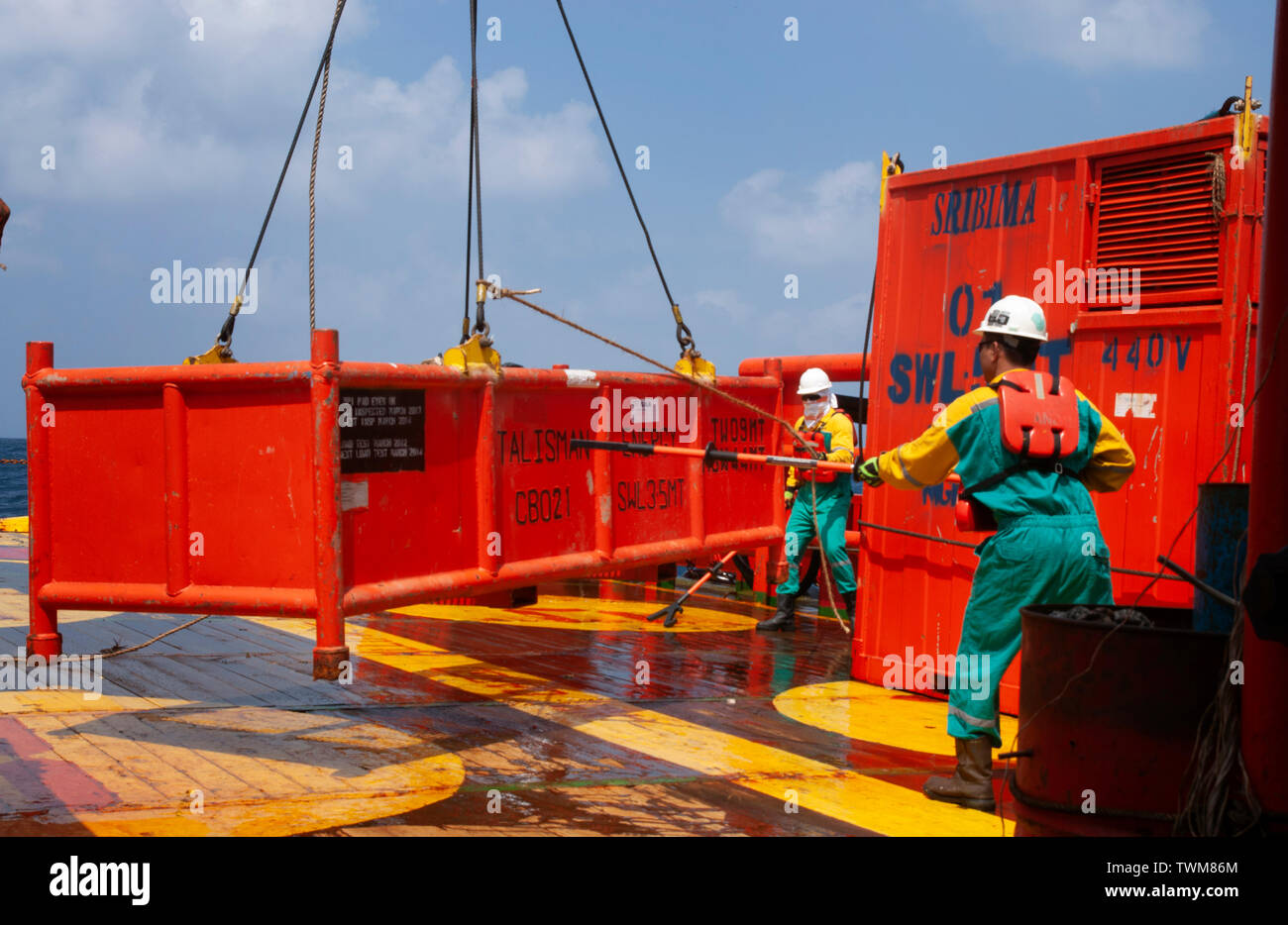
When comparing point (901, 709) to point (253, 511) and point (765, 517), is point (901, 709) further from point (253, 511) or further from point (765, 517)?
point (253, 511)

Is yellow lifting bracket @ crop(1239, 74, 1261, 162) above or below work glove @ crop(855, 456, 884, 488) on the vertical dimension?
above

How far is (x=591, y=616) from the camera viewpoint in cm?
1084

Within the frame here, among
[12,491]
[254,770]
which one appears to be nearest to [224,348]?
[254,770]

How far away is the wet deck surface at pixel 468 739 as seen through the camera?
4.92 meters

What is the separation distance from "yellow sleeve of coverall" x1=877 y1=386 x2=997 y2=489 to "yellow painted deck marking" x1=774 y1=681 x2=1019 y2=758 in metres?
1.74

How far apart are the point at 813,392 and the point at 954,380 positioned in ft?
Result: 10.8

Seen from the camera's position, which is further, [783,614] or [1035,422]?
[783,614]

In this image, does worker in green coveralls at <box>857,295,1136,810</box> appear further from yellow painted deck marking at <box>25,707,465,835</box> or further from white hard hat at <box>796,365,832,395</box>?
white hard hat at <box>796,365,832,395</box>

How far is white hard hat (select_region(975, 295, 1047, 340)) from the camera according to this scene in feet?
17.9

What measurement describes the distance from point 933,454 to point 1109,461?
2.71 ft

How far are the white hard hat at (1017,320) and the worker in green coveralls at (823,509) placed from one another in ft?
13.7

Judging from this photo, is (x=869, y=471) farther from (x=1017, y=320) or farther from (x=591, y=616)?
(x=591, y=616)

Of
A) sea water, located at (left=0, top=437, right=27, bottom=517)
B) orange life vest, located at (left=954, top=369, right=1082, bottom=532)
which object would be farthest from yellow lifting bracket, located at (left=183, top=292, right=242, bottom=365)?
sea water, located at (left=0, top=437, right=27, bottom=517)
